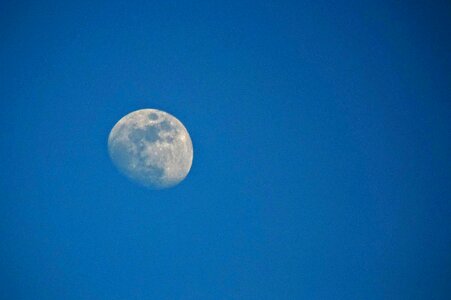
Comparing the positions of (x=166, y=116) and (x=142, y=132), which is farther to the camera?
(x=166, y=116)

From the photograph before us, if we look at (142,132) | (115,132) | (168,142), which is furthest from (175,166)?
(115,132)

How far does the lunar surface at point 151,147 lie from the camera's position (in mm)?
9773

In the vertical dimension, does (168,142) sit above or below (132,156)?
above

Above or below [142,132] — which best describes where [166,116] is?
above

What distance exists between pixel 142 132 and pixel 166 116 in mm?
1086

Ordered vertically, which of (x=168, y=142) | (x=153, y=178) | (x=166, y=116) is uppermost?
(x=166, y=116)

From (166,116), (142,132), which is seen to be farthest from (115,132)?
(166,116)

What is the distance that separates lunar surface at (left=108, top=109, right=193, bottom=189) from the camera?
385 inches

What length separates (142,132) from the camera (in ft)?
33.0

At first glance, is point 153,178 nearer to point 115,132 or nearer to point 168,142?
point 168,142

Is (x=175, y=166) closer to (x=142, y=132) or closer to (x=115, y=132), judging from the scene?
(x=142, y=132)

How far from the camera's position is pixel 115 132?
1037 centimetres

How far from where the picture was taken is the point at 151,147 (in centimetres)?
994

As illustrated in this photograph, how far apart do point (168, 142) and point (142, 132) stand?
87 cm
